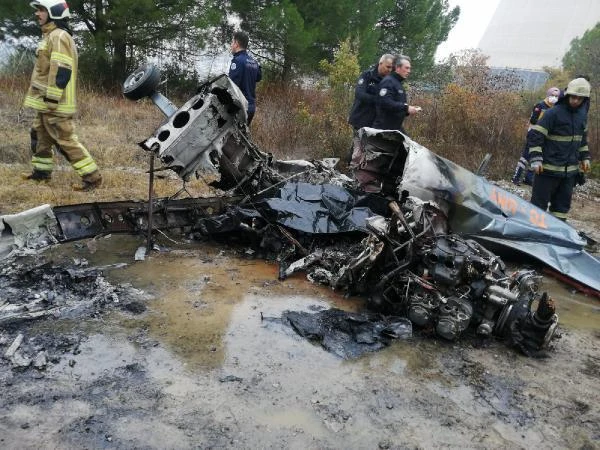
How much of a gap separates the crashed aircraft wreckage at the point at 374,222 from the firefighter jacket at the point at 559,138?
843 mm

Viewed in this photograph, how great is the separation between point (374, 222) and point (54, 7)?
13.7ft

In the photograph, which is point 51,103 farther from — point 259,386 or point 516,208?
point 516,208

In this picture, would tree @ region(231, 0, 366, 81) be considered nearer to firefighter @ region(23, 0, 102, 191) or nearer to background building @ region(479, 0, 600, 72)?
firefighter @ region(23, 0, 102, 191)

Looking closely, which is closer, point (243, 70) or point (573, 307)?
point (573, 307)

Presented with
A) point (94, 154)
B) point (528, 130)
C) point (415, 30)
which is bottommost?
point (94, 154)

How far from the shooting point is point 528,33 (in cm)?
6662

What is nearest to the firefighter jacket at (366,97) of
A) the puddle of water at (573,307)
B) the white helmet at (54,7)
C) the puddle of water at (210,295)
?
the puddle of water at (210,295)

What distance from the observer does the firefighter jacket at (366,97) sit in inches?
245

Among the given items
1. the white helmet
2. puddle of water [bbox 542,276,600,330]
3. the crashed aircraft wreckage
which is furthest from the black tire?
puddle of water [bbox 542,276,600,330]

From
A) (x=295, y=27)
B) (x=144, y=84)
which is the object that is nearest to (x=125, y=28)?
(x=295, y=27)

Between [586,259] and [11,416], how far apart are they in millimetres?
4676

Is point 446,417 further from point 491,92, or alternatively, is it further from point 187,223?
point 491,92

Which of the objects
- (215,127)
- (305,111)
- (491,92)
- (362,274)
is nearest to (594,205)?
(491,92)

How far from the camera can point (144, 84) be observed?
13.0ft
